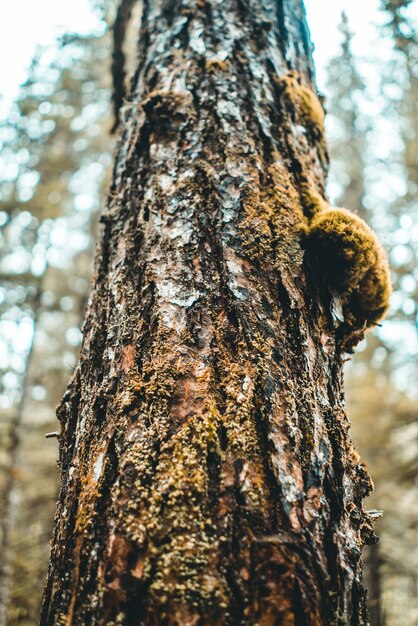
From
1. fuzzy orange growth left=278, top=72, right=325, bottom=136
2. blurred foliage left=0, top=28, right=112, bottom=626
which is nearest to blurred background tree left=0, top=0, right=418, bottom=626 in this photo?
blurred foliage left=0, top=28, right=112, bottom=626

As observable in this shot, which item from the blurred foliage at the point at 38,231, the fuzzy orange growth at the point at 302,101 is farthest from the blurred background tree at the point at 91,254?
the fuzzy orange growth at the point at 302,101

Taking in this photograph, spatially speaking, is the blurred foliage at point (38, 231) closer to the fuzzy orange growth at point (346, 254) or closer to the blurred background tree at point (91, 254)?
the blurred background tree at point (91, 254)

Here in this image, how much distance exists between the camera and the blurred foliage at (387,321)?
879 cm

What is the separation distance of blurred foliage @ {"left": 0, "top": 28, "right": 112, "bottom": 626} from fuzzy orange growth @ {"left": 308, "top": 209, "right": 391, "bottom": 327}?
705 cm

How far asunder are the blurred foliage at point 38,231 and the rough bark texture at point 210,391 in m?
6.71

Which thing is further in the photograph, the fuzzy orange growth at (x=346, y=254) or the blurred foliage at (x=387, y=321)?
the blurred foliage at (x=387, y=321)

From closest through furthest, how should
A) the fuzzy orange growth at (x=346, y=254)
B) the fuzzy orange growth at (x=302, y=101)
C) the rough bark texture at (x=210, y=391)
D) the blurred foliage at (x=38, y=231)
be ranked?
1. the rough bark texture at (x=210, y=391)
2. the fuzzy orange growth at (x=346, y=254)
3. the fuzzy orange growth at (x=302, y=101)
4. the blurred foliage at (x=38, y=231)

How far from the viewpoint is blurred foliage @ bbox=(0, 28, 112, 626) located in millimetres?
8156

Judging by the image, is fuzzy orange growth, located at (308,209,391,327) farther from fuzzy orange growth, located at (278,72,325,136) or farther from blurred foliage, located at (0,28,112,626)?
blurred foliage, located at (0,28,112,626)

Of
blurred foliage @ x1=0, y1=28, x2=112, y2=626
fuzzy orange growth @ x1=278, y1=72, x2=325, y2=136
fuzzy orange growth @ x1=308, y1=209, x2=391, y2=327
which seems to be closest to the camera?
fuzzy orange growth @ x1=308, y1=209, x2=391, y2=327

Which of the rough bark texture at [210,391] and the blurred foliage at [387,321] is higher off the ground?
the blurred foliage at [387,321]

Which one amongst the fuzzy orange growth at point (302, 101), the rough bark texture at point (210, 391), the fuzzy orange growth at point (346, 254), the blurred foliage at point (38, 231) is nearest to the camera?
the rough bark texture at point (210, 391)

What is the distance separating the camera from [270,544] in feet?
3.36

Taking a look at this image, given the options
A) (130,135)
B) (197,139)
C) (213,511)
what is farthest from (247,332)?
(130,135)
